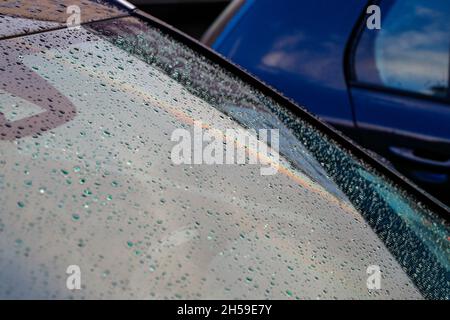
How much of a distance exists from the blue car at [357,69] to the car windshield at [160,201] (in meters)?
1.34

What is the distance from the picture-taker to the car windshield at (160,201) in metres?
1.04

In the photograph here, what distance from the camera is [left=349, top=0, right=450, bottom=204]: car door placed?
316 cm

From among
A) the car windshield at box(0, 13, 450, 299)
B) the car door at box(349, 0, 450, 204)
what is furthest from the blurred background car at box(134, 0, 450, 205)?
the car windshield at box(0, 13, 450, 299)

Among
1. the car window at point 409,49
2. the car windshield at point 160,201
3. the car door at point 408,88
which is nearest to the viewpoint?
the car windshield at point 160,201

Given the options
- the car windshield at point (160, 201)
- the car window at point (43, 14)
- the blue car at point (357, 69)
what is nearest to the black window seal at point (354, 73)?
the blue car at point (357, 69)

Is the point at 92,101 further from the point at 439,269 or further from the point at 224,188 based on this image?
the point at 439,269

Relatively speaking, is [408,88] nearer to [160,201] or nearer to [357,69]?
[357,69]

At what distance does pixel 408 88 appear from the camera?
3316mm

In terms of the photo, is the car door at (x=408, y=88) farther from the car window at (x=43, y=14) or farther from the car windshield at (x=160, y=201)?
the car window at (x=43, y=14)

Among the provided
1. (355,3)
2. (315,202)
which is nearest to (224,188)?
(315,202)

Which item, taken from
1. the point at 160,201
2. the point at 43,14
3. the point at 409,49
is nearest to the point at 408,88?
the point at 409,49

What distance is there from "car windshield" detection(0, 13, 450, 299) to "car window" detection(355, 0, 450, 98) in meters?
1.57

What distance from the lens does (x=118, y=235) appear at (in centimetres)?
108

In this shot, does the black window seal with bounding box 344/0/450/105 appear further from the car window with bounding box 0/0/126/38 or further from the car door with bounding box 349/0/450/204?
the car window with bounding box 0/0/126/38
